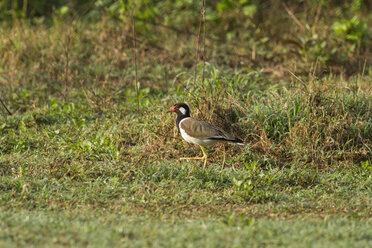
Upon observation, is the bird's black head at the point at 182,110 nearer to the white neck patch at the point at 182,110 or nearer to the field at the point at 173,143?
the white neck patch at the point at 182,110

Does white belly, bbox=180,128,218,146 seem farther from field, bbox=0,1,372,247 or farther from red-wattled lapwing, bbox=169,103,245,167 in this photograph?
field, bbox=0,1,372,247

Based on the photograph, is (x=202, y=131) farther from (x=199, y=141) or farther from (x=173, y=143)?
(x=173, y=143)

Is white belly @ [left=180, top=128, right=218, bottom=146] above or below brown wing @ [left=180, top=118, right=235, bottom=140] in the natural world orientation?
below

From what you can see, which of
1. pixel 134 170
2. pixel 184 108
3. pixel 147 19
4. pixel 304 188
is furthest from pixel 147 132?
pixel 147 19

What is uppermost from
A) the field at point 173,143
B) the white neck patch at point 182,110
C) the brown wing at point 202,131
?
the white neck patch at point 182,110

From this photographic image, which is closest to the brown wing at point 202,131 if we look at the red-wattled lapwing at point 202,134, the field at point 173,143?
the red-wattled lapwing at point 202,134

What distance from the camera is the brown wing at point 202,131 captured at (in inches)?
238

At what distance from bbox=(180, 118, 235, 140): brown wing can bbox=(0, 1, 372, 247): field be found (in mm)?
307

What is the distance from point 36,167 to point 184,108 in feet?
6.10

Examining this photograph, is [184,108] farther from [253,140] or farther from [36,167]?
[36,167]

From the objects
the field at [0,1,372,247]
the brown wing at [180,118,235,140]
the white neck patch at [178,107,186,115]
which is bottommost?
the field at [0,1,372,247]

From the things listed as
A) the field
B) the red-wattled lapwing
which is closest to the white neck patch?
the red-wattled lapwing

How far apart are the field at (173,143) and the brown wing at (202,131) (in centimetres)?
31

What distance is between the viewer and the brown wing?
19.8 ft
